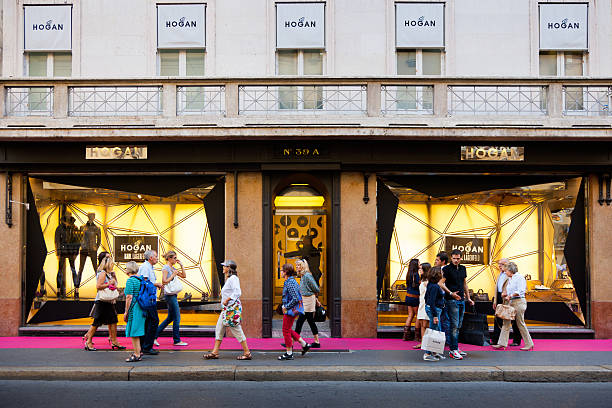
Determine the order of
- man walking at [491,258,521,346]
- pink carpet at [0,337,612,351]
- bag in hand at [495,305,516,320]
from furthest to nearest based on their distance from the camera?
man walking at [491,258,521,346]
pink carpet at [0,337,612,351]
bag in hand at [495,305,516,320]

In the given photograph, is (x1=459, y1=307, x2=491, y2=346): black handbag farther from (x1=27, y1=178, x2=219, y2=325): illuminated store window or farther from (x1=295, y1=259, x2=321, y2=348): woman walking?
(x1=27, y1=178, x2=219, y2=325): illuminated store window

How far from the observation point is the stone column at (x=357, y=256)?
12078 mm

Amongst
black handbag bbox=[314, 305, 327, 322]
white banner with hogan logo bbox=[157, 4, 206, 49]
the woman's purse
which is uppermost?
white banner with hogan logo bbox=[157, 4, 206, 49]

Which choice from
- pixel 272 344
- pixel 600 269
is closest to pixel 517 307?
pixel 600 269

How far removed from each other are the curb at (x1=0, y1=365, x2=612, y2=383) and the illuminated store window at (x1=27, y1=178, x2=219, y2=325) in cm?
395

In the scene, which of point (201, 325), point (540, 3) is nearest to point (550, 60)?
point (540, 3)

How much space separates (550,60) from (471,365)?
7.96 metres

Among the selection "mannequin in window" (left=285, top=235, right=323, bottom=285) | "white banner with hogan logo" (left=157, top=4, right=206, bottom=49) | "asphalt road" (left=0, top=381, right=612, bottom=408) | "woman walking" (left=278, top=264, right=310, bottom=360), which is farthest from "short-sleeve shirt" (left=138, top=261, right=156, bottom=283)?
"white banner with hogan logo" (left=157, top=4, right=206, bottom=49)

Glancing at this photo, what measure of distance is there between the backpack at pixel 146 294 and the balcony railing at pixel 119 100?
14.6 feet

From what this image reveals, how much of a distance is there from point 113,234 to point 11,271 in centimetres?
228

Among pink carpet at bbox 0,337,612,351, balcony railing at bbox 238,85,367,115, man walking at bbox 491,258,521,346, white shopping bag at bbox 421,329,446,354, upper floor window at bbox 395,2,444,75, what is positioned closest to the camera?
white shopping bag at bbox 421,329,446,354

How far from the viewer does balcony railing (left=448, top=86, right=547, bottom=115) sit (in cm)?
1245

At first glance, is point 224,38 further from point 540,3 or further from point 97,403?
point 97,403

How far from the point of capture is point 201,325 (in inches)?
486
